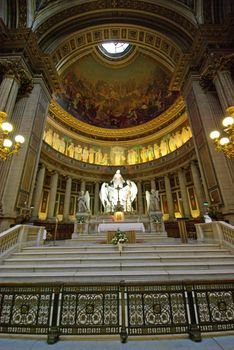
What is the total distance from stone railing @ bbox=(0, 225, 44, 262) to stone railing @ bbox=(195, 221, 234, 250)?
285 inches

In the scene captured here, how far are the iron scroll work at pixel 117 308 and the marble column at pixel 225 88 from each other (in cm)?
869

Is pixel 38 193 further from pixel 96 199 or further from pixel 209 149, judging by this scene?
pixel 209 149

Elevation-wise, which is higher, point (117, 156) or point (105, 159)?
point (117, 156)

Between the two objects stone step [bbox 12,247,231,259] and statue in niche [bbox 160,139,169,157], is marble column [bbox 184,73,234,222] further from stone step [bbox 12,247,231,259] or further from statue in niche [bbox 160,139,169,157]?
statue in niche [bbox 160,139,169,157]

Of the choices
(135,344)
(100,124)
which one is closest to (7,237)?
(135,344)

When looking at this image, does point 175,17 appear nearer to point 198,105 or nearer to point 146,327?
point 198,105

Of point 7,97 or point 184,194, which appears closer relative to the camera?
point 7,97

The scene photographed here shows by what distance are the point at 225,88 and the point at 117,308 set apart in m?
10.5

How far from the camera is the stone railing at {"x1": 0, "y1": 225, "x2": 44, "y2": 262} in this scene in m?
5.54

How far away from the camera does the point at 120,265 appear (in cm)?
457

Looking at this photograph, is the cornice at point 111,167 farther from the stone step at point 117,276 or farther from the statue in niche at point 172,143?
the stone step at point 117,276

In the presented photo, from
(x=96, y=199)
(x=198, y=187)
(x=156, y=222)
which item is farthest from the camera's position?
(x=96, y=199)

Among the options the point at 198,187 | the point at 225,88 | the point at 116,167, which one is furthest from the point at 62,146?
the point at 225,88

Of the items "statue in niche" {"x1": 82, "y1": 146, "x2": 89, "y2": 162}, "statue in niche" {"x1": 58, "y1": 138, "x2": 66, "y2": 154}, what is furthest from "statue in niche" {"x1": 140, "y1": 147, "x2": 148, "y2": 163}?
"statue in niche" {"x1": 58, "y1": 138, "x2": 66, "y2": 154}
